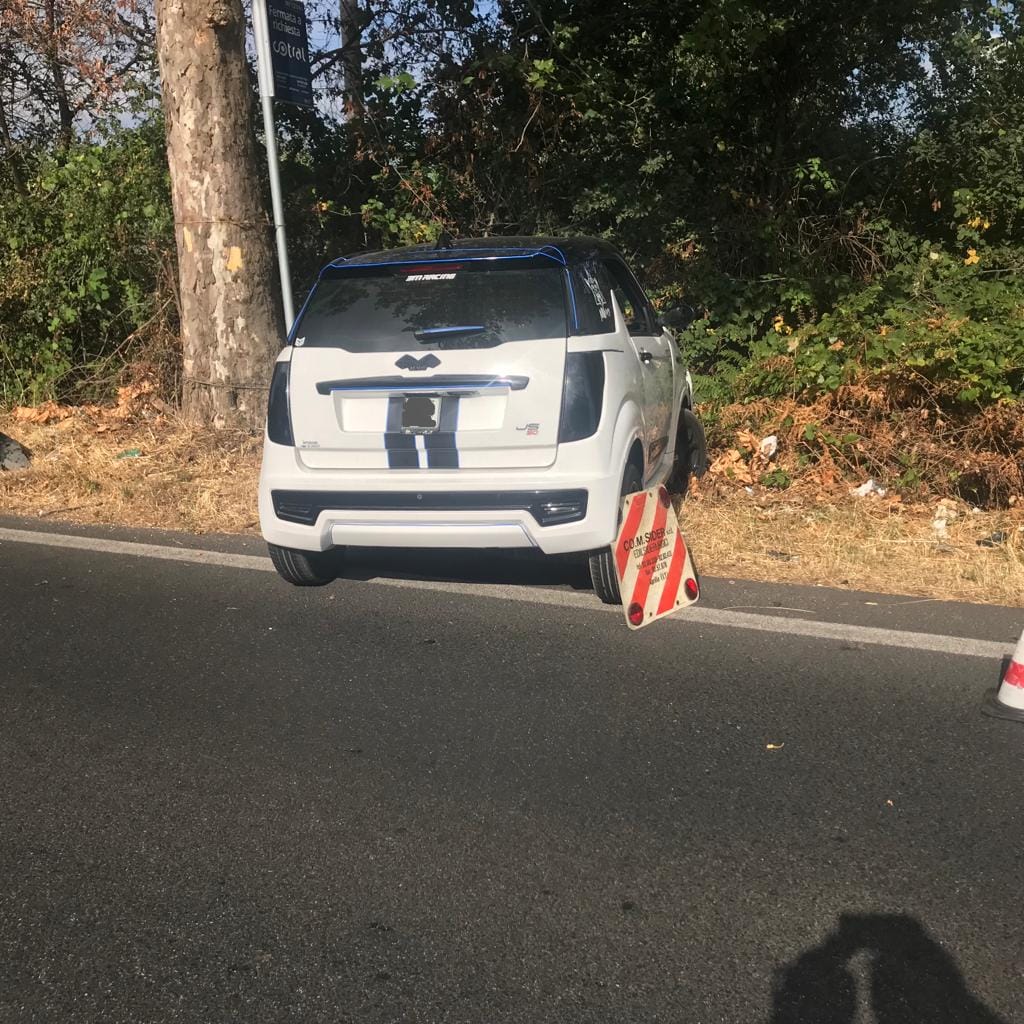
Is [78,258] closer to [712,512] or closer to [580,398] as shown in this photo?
[712,512]

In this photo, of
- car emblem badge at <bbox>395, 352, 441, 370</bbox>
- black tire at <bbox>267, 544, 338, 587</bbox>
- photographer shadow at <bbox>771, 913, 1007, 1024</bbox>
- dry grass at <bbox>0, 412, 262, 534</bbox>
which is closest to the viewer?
photographer shadow at <bbox>771, 913, 1007, 1024</bbox>

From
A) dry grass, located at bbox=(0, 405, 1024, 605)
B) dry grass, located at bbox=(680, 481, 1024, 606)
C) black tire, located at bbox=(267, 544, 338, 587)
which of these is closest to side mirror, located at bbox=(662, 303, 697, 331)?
dry grass, located at bbox=(0, 405, 1024, 605)

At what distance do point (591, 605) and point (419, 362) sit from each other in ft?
4.66

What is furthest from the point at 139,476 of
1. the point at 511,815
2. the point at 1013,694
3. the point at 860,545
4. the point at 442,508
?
the point at 1013,694

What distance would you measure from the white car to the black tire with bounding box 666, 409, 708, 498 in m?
2.11

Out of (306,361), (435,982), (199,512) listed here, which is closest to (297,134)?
(199,512)

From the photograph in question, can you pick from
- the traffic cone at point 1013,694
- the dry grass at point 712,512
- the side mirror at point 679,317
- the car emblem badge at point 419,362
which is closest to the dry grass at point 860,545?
the dry grass at point 712,512

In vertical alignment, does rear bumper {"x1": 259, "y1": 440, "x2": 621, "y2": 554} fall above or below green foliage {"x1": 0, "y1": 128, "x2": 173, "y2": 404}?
below

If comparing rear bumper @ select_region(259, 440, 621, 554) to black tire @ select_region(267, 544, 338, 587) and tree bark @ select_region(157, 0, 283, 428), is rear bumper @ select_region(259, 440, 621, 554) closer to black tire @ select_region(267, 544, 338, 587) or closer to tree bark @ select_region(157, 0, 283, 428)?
black tire @ select_region(267, 544, 338, 587)

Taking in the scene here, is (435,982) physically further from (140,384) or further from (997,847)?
(140,384)

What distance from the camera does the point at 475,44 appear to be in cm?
1179

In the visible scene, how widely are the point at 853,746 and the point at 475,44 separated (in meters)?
9.69

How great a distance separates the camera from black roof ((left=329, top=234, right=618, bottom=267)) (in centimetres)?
570

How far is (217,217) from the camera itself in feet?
31.2
